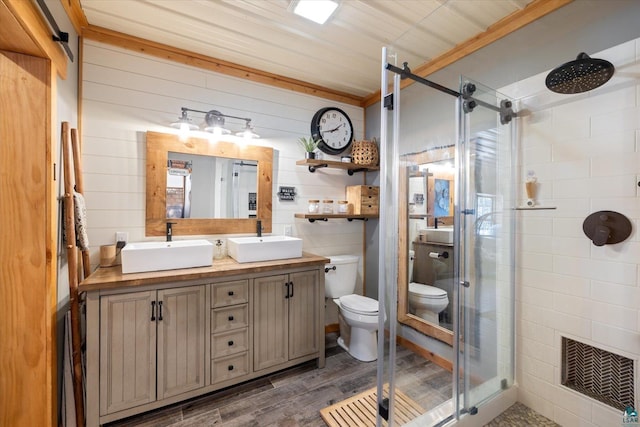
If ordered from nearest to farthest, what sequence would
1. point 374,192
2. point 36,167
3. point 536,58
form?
point 36,167
point 536,58
point 374,192

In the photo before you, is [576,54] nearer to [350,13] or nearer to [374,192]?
[350,13]

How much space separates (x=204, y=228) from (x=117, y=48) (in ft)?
4.93

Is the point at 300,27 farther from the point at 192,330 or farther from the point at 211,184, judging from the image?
the point at 192,330

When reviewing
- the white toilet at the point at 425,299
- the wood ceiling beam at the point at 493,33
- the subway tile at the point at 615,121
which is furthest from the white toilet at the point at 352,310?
the subway tile at the point at 615,121

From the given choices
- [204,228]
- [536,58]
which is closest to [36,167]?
[204,228]

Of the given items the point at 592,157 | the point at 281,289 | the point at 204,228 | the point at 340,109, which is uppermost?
the point at 340,109

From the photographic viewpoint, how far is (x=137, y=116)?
7.04 feet

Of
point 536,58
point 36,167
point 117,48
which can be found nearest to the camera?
point 36,167

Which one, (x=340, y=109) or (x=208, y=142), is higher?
(x=340, y=109)

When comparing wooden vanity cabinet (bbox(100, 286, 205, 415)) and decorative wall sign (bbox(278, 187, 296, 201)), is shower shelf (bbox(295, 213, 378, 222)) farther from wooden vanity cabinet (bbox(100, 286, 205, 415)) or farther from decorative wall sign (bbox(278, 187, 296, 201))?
wooden vanity cabinet (bbox(100, 286, 205, 415))

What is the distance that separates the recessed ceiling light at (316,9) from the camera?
1727 millimetres

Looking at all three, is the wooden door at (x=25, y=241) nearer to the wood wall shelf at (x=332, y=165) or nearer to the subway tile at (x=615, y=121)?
the wood wall shelf at (x=332, y=165)

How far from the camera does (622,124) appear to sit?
1.44 m

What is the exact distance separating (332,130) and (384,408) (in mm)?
2491
